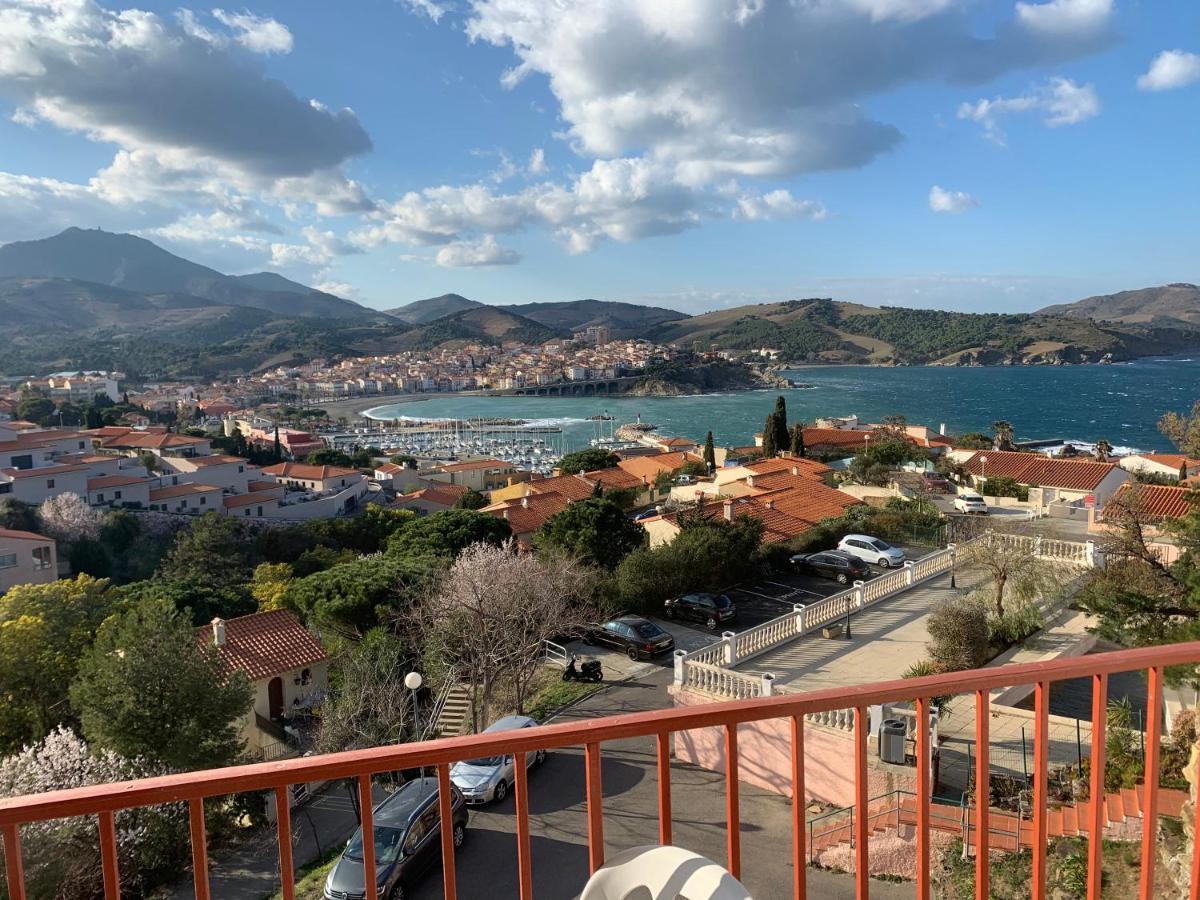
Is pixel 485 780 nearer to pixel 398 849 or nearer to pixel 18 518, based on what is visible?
pixel 398 849

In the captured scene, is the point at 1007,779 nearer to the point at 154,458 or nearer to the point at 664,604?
the point at 664,604

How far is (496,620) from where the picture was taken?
39.1 feet

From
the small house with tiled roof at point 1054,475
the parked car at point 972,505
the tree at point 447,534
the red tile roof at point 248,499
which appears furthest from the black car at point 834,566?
the red tile roof at point 248,499

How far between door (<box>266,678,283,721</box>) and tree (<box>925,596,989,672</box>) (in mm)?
11312

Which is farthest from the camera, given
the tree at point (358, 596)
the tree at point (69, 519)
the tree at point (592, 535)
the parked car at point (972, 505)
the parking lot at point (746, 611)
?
the tree at point (69, 519)

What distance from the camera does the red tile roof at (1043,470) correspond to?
24.1 metres

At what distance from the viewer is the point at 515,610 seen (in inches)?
474

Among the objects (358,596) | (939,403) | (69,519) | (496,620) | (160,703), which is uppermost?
(496,620)

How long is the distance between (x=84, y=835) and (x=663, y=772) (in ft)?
26.1

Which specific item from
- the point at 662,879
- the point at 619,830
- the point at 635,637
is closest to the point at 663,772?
the point at 662,879

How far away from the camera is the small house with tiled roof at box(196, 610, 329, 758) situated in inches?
539

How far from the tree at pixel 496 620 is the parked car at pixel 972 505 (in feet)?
42.0

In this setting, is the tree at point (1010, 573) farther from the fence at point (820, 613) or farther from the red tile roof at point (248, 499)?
the red tile roof at point (248, 499)

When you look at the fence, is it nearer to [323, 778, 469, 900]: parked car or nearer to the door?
[323, 778, 469, 900]: parked car
